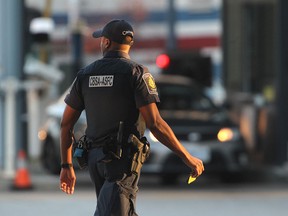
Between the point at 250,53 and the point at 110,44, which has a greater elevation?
the point at 110,44

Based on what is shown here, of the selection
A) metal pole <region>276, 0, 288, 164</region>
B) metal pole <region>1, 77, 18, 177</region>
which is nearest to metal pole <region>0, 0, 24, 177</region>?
metal pole <region>1, 77, 18, 177</region>

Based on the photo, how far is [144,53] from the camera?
114ft

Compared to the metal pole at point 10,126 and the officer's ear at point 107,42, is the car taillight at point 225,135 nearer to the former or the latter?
the metal pole at point 10,126

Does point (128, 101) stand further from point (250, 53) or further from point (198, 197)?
point (250, 53)

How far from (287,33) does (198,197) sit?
3.89m

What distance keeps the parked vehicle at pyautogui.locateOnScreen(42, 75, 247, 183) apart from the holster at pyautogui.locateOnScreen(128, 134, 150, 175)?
6.70 meters

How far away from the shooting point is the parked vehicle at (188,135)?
42.2 ft

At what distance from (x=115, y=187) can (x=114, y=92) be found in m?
0.60

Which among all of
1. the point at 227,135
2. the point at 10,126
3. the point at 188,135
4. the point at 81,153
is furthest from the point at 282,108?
the point at 81,153

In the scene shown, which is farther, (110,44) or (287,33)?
(287,33)

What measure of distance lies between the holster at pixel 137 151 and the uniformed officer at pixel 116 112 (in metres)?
A: 0.03

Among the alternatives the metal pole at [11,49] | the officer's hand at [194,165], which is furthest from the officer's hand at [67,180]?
the metal pole at [11,49]

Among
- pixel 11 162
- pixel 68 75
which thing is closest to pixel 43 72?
pixel 68 75

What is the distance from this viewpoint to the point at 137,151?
6.00 metres
